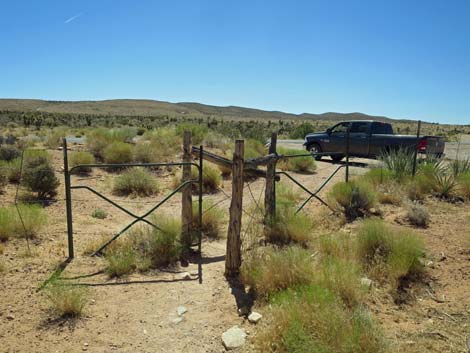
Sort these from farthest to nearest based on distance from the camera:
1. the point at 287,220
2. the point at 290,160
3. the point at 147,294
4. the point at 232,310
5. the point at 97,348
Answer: the point at 290,160 < the point at 287,220 < the point at 147,294 < the point at 232,310 < the point at 97,348

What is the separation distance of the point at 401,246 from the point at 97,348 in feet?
14.1

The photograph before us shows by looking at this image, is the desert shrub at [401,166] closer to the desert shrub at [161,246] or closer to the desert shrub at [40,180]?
the desert shrub at [161,246]

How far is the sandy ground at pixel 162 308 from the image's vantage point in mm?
4230

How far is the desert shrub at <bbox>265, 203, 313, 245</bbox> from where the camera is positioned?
284 inches

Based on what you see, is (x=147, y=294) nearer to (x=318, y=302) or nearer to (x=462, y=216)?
(x=318, y=302)

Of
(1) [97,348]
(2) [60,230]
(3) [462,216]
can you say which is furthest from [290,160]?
(1) [97,348]

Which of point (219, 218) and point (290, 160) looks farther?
point (290, 160)

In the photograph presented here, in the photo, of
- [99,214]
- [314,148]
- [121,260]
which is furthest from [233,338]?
[314,148]

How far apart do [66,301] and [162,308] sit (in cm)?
111

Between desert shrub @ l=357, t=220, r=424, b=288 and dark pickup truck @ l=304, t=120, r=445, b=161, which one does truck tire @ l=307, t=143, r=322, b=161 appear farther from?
desert shrub @ l=357, t=220, r=424, b=288

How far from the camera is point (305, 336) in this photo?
11.9 feet

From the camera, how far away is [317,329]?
3.83m

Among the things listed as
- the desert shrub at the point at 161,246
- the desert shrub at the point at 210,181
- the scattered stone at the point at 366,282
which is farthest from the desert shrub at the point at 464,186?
the desert shrub at the point at 161,246

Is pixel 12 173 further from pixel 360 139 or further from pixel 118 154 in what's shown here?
pixel 360 139
